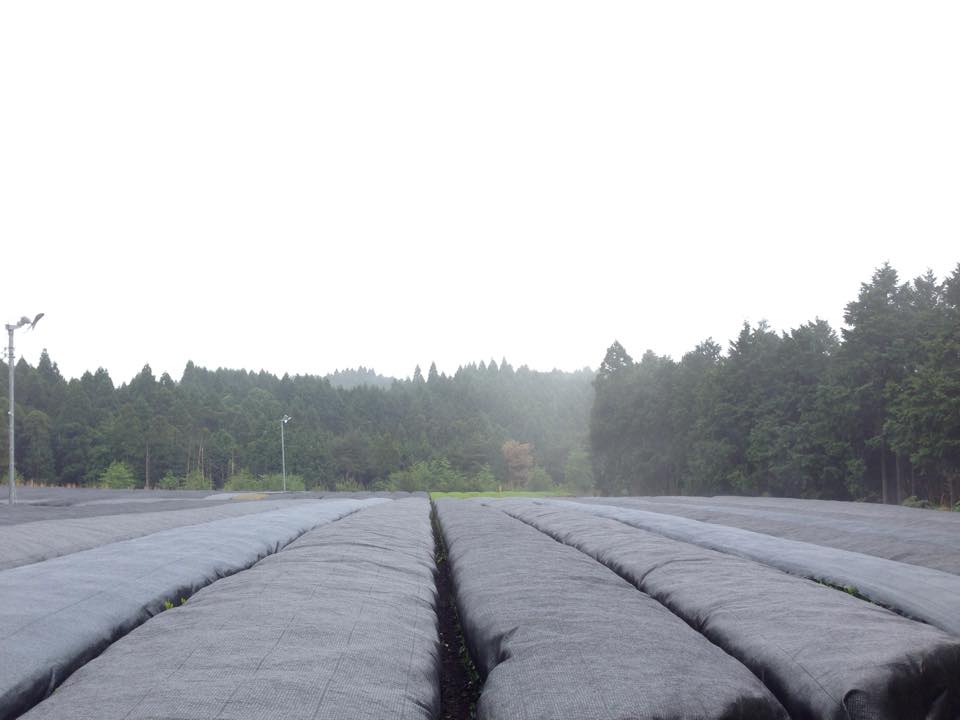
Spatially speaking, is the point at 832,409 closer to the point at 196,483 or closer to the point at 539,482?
the point at 539,482

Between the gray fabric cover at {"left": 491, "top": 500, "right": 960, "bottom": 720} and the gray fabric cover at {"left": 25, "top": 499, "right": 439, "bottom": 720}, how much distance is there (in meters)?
1.51

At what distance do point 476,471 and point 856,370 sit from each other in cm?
5855

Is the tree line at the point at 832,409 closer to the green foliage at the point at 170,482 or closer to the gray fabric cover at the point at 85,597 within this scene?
the gray fabric cover at the point at 85,597

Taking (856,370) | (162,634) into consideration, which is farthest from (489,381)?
(162,634)

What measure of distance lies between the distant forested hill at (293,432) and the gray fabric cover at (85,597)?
70685mm

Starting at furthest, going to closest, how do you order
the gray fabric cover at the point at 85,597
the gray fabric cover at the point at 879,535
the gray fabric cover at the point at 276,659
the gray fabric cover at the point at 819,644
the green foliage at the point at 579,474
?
the green foliage at the point at 579,474, the gray fabric cover at the point at 879,535, the gray fabric cover at the point at 85,597, the gray fabric cover at the point at 819,644, the gray fabric cover at the point at 276,659

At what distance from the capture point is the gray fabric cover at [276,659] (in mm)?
2625

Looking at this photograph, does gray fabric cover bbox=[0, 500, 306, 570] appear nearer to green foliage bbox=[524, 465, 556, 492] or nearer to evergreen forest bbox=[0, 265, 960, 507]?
evergreen forest bbox=[0, 265, 960, 507]

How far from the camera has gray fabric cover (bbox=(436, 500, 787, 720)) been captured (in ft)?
8.85

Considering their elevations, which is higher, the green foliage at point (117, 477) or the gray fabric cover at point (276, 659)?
the gray fabric cover at point (276, 659)

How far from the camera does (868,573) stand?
5840 millimetres

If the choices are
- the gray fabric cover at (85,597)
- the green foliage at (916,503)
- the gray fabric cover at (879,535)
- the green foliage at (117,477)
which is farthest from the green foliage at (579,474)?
A: the gray fabric cover at (85,597)

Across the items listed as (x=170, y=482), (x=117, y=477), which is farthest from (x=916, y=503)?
(x=117, y=477)

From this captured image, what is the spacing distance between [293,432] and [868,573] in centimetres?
8741
